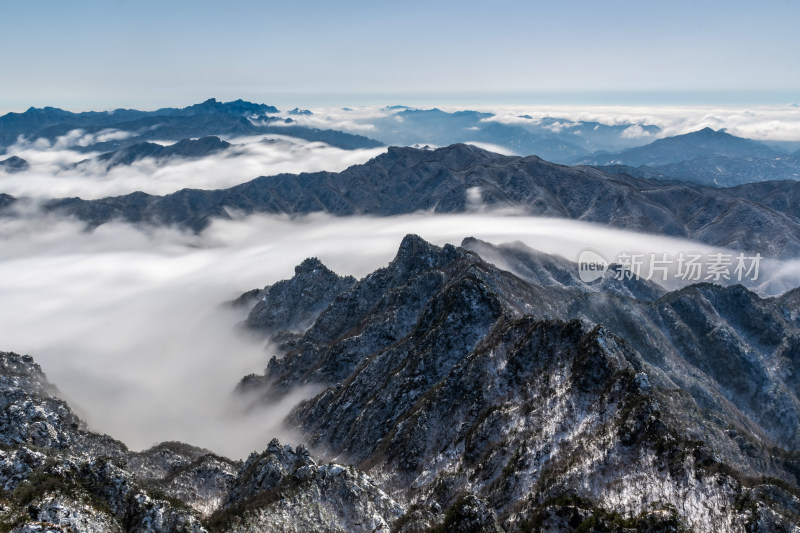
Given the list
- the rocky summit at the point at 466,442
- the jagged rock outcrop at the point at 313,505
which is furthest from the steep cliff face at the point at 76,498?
the jagged rock outcrop at the point at 313,505

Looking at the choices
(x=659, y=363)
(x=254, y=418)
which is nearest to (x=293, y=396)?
(x=254, y=418)

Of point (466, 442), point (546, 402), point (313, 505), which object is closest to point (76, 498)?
point (313, 505)

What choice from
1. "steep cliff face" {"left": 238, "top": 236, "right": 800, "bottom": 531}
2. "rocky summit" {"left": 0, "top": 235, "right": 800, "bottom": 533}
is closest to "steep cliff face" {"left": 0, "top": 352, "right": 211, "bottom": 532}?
"rocky summit" {"left": 0, "top": 235, "right": 800, "bottom": 533}

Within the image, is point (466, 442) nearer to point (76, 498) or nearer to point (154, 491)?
point (154, 491)

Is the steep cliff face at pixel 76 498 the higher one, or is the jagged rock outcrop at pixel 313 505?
the steep cliff face at pixel 76 498

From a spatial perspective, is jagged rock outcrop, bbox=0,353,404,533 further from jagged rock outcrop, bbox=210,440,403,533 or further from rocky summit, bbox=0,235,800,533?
rocky summit, bbox=0,235,800,533

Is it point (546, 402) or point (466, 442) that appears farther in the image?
point (466, 442)

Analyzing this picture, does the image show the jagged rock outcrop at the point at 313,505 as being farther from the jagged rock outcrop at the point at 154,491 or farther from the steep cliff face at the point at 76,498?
the steep cliff face at the point at 76,498

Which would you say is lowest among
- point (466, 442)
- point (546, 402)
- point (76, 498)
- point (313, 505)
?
point (466, 442)

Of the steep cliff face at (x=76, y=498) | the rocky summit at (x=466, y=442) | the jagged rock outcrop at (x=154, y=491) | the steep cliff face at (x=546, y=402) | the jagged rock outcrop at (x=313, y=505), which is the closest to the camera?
the steep cliff face at (x=76, y=498)
